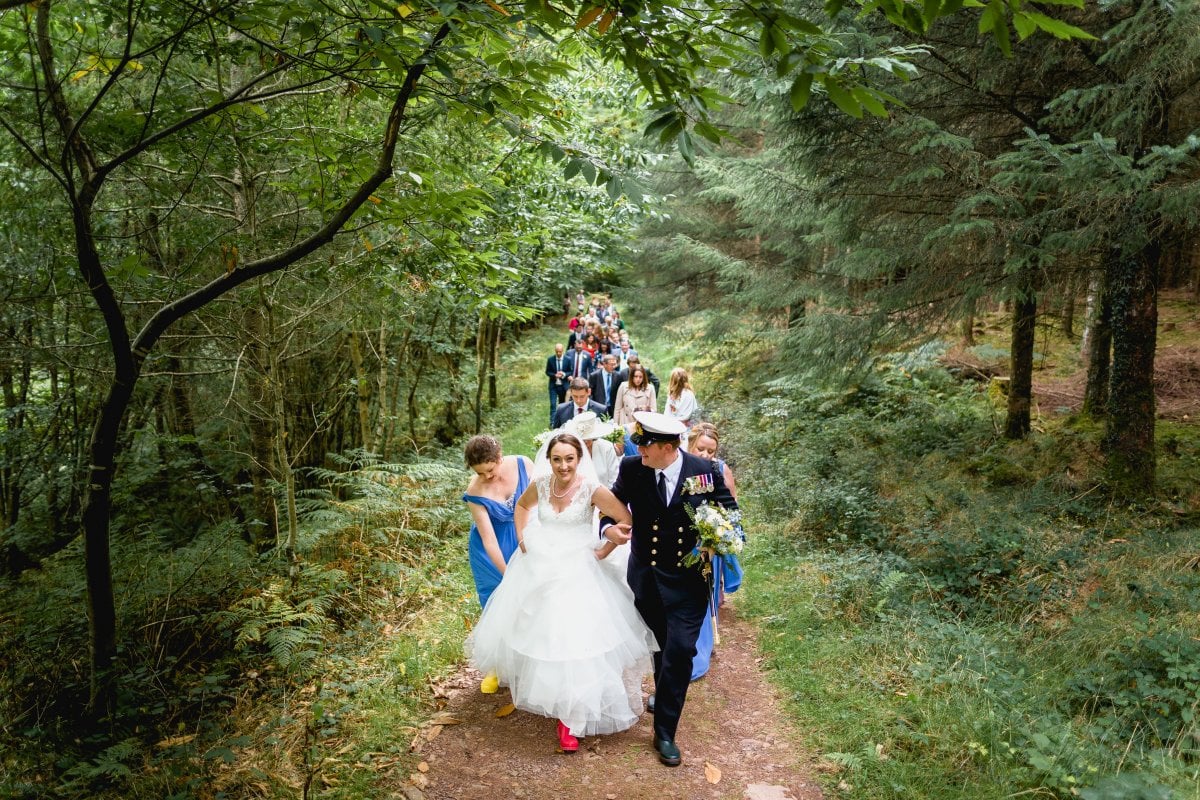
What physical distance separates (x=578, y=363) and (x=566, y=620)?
861 cm

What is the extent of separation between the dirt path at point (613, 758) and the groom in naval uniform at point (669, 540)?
25 cm

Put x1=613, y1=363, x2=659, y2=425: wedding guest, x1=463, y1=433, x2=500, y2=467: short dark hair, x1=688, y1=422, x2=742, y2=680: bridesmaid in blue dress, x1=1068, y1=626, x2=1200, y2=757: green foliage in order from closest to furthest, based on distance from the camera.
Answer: x1=1068, y1=626, x2=1200, y2=757: green foliage
x1=463, y1=433, x2=500, y2=467: short dark hair
x1=688, y1=422, x2=742, y2=680: bridesmaid in blue dress
x1=613, y1=363, x2=659, y2=425: wedding guest

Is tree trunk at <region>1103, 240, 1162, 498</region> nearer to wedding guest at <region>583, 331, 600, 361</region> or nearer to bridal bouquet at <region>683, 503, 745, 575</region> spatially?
bridal bouquet at <region>683, 503, 745, 575</region>

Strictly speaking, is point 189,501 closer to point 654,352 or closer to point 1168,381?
point 1168,381

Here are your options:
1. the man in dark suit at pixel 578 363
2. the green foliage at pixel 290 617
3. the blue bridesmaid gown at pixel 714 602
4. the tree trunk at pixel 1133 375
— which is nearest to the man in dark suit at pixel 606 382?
the man in dark suit at pixel 578 363

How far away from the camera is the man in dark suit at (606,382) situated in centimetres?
1202

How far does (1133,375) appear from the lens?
7852mm

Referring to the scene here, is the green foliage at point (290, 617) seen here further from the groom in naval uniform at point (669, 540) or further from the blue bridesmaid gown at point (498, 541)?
the groom in naval uniform at point (669, 540)

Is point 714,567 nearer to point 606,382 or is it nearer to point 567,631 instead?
point 567,631

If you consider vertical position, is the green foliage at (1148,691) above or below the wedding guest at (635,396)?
below

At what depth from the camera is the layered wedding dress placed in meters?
4.65

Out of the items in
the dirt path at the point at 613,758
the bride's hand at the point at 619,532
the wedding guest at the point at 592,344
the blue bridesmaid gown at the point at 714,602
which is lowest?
the dirt path at the point at 613,758

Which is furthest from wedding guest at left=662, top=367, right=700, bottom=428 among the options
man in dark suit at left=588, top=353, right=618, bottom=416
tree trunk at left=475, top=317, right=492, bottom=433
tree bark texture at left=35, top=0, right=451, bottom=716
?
tree trunk at left=475, top=317, right=492, bottom=433

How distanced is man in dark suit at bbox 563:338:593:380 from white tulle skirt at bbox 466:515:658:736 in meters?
7.80
